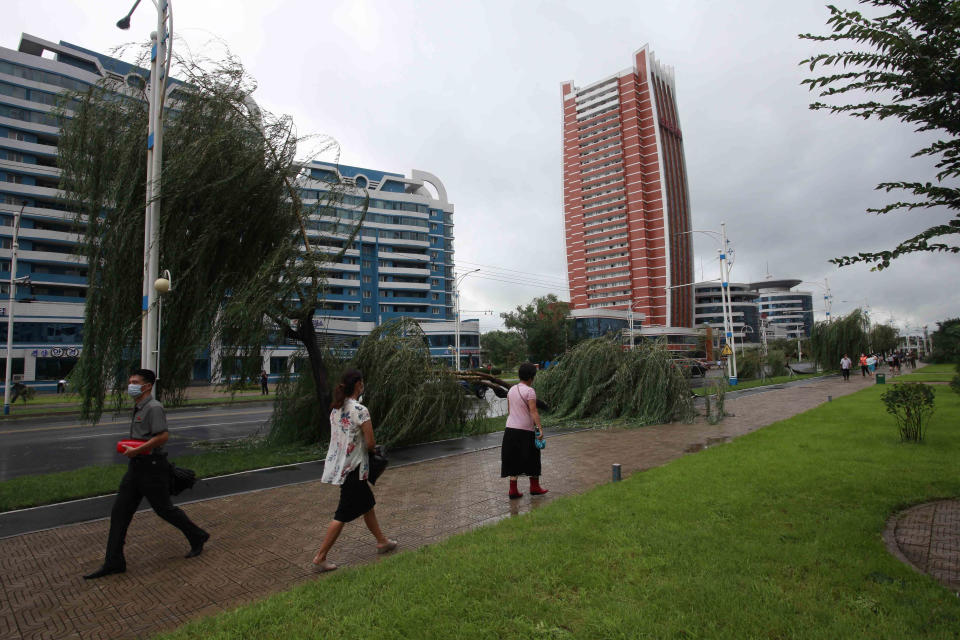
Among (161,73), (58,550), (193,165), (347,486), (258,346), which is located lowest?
(58,550)

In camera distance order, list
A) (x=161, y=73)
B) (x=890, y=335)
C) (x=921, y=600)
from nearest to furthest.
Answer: (x=921, y=600)
(x=161, y=73)
(x=890, y=335)

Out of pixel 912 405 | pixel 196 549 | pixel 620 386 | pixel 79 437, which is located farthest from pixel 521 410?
pixel 79 437

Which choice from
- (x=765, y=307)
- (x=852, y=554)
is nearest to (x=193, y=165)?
(x=852, y=554)

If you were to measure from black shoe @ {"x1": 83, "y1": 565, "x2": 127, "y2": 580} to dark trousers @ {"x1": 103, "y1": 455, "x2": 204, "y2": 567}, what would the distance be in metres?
0.03

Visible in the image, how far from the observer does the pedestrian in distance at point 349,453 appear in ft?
15.1

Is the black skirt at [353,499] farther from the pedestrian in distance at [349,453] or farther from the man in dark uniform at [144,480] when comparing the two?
the man in dark uniform at [144,480]

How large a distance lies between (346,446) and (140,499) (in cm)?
198

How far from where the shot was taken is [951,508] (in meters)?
5.50

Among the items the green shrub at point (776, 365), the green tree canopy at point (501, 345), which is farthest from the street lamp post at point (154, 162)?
the green tree canopy at point (501, 345)

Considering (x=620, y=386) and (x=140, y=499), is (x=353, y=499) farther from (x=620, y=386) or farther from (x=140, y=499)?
(x=620, y=386)

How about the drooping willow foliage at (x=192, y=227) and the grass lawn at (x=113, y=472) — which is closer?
the grass lawn at (x=113, y=472)

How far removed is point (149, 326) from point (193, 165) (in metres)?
3.07

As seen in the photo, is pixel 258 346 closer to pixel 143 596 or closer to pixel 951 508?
pixel 143 596

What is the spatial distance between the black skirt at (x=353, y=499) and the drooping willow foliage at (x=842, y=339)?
42050mm
